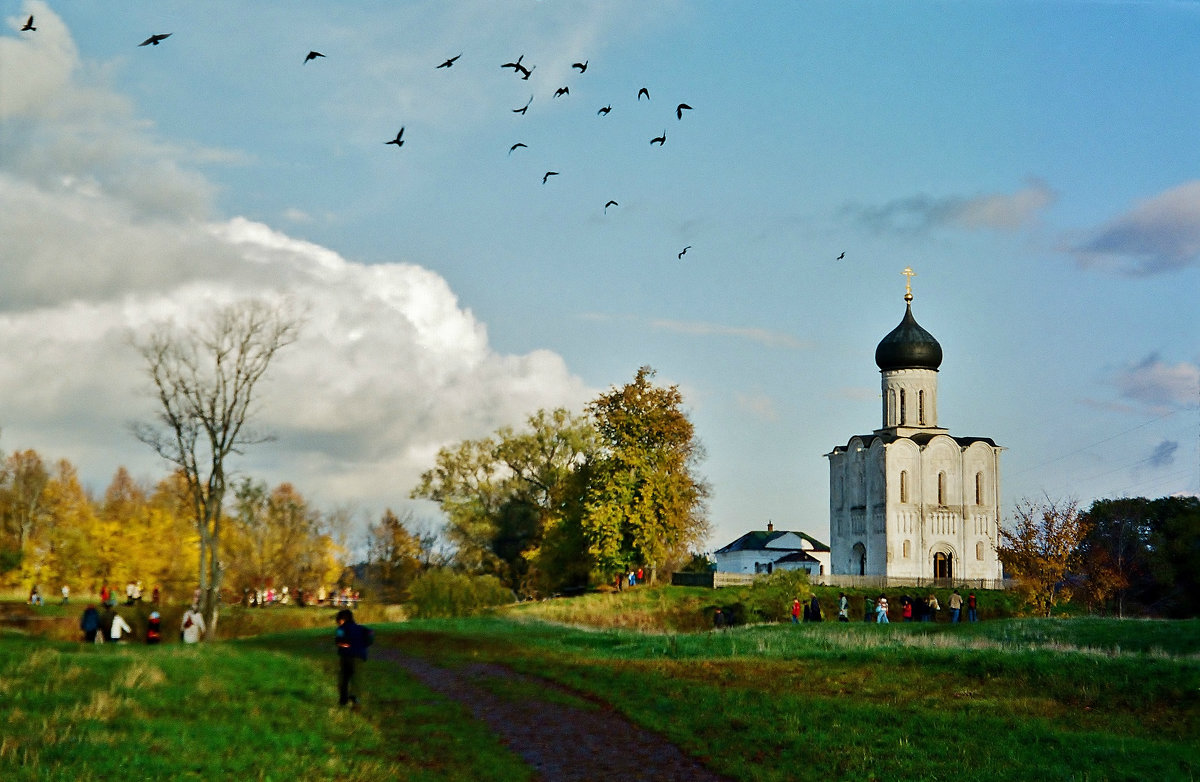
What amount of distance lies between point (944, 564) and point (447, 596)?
38193 mm

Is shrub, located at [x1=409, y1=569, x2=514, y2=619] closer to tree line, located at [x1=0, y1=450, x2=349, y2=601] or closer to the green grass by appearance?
tree line, located at [x1=0, y1=450, x2=349, y2=601]

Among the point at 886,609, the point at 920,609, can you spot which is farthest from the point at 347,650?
the point at 920,609

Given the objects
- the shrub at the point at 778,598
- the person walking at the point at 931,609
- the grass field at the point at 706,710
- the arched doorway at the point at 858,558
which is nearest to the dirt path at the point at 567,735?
the grass field at the point at 706,710

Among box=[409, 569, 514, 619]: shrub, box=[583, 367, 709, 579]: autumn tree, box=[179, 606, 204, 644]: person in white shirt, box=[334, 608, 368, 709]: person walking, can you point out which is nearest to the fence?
box=[583, 367, 709, 579]: autumn tree

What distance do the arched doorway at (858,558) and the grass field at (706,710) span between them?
172 feet

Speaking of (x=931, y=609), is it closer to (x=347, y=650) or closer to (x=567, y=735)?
(x=347, y=650)

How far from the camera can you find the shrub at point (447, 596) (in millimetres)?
53969

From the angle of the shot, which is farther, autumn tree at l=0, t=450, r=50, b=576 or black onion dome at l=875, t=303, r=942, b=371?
black onion dome at l=875, t=303, r=942, b=371

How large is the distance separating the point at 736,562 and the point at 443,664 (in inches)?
3387

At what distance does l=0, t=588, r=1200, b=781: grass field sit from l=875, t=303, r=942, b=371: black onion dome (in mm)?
53034

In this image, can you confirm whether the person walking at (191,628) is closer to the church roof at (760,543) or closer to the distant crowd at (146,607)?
the distant crowd at (146,607)

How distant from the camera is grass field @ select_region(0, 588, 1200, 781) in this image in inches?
542

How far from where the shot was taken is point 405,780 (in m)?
13.5

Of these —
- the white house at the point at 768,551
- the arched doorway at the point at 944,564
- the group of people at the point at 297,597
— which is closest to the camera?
the group of people at the point at 297,597
